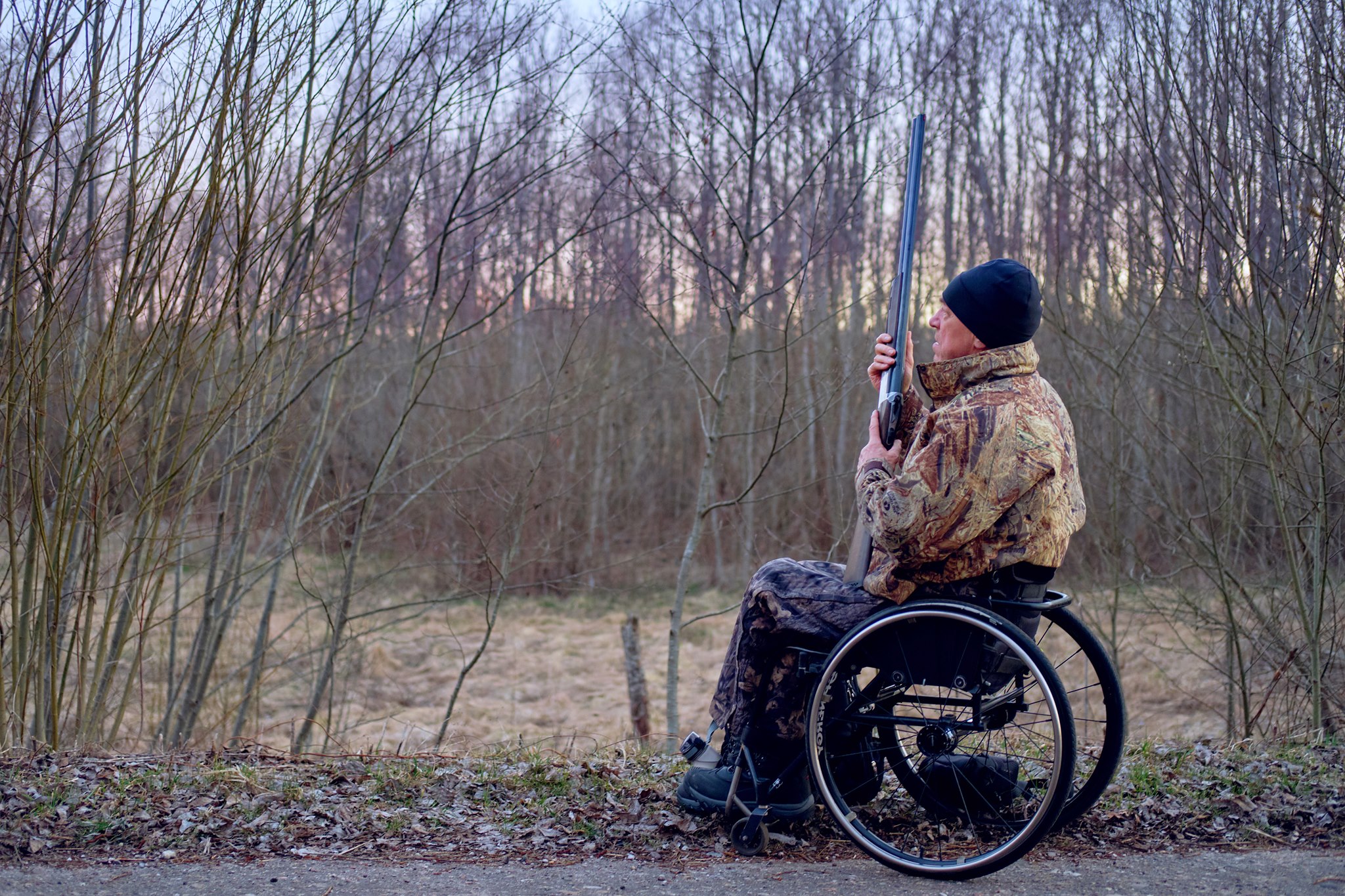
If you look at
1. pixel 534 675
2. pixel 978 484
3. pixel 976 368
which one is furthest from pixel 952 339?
pixel 534 675

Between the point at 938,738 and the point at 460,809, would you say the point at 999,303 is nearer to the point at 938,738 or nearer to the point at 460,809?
the point at 938,738

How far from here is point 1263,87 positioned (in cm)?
536

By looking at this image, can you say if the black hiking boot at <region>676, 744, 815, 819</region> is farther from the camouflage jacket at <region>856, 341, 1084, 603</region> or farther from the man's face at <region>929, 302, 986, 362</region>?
the man's face at <region>929, 302, 986, 362</region>

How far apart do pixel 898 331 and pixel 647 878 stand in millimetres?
1589

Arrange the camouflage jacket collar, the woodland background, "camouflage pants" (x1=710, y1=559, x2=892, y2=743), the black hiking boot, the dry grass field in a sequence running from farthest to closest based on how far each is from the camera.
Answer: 1. the dry grass field
2. the woodland background
3. the black hiking boot
4. "camouflage pants" (x1=710, y1=559, x2=892, y2=743)
5. the camouflage jacket collar

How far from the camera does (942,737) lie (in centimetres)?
266

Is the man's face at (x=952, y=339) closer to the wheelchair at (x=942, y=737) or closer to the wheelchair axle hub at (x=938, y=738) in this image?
the wheelchair at (x=942, y=737)

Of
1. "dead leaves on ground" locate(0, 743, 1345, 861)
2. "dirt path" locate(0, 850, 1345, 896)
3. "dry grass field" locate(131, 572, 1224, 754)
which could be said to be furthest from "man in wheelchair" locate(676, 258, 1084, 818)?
"dry grass field" locate(131, 572, 1224, 754)

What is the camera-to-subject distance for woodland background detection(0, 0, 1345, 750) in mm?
4230

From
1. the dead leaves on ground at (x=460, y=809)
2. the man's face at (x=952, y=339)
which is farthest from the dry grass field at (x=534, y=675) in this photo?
the man's face at (x=952, y=339)

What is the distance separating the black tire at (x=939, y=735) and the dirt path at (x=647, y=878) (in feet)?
0.41

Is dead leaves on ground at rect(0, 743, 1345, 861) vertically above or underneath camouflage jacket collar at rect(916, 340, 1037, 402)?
underneath

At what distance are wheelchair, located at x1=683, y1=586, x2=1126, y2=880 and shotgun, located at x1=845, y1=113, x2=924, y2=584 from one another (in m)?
0.22

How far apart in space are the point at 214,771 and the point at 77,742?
4.39ft
